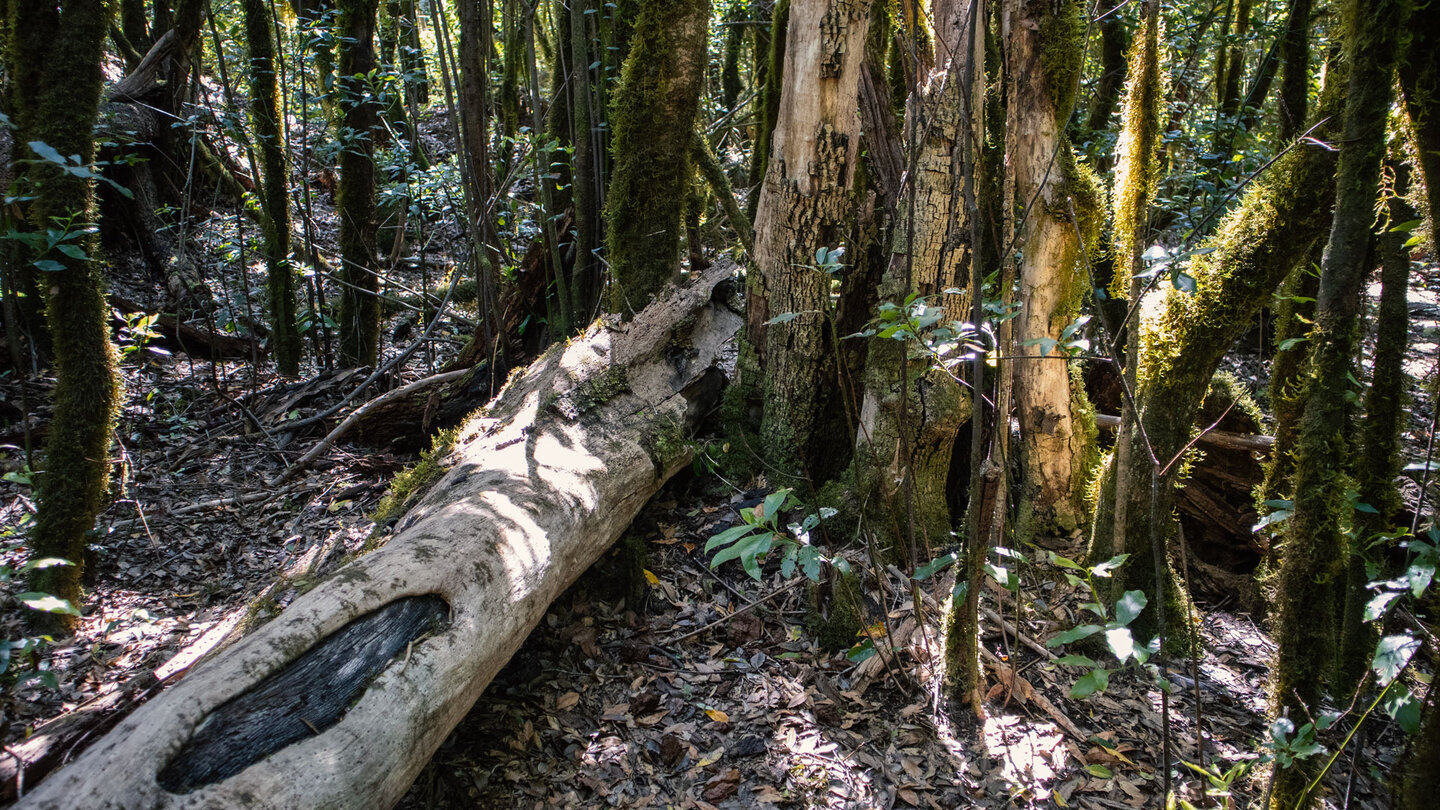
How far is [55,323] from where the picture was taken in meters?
3.49

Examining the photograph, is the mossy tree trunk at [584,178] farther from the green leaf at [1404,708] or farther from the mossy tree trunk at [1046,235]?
the green leaf at [1404,708]

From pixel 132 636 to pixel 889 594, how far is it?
12.2ft

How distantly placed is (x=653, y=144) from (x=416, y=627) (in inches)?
126

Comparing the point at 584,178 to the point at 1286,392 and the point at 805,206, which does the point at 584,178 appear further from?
the point at 1286,392

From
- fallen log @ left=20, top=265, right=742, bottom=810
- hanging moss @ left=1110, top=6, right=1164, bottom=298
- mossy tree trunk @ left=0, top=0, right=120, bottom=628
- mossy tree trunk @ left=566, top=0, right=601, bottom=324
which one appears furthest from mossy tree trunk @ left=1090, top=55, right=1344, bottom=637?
mossy tree trunk @ left=0, top=0, right=120, bottom=628

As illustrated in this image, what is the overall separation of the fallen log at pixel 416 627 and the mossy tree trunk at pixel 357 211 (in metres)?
3.17

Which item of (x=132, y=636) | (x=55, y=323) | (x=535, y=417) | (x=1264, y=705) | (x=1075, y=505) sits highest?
(x=55, y=323)

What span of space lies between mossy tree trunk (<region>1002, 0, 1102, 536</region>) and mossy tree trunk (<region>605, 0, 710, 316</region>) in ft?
5.88

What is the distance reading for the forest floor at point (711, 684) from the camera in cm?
284

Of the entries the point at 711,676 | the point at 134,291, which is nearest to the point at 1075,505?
the point at 711,676

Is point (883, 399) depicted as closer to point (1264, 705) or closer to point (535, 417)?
point (535, 417)

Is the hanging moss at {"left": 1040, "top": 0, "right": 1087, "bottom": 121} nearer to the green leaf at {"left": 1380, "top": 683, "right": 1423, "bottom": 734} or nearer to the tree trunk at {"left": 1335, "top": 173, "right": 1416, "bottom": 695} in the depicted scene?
the tree trunk at {"left": 1335, "top": 173, "right": 1416, "bottom": 695}

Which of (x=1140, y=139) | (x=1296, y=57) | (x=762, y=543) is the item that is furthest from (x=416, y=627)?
(x=1296, y=57)

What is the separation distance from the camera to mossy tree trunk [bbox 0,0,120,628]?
3.33m
